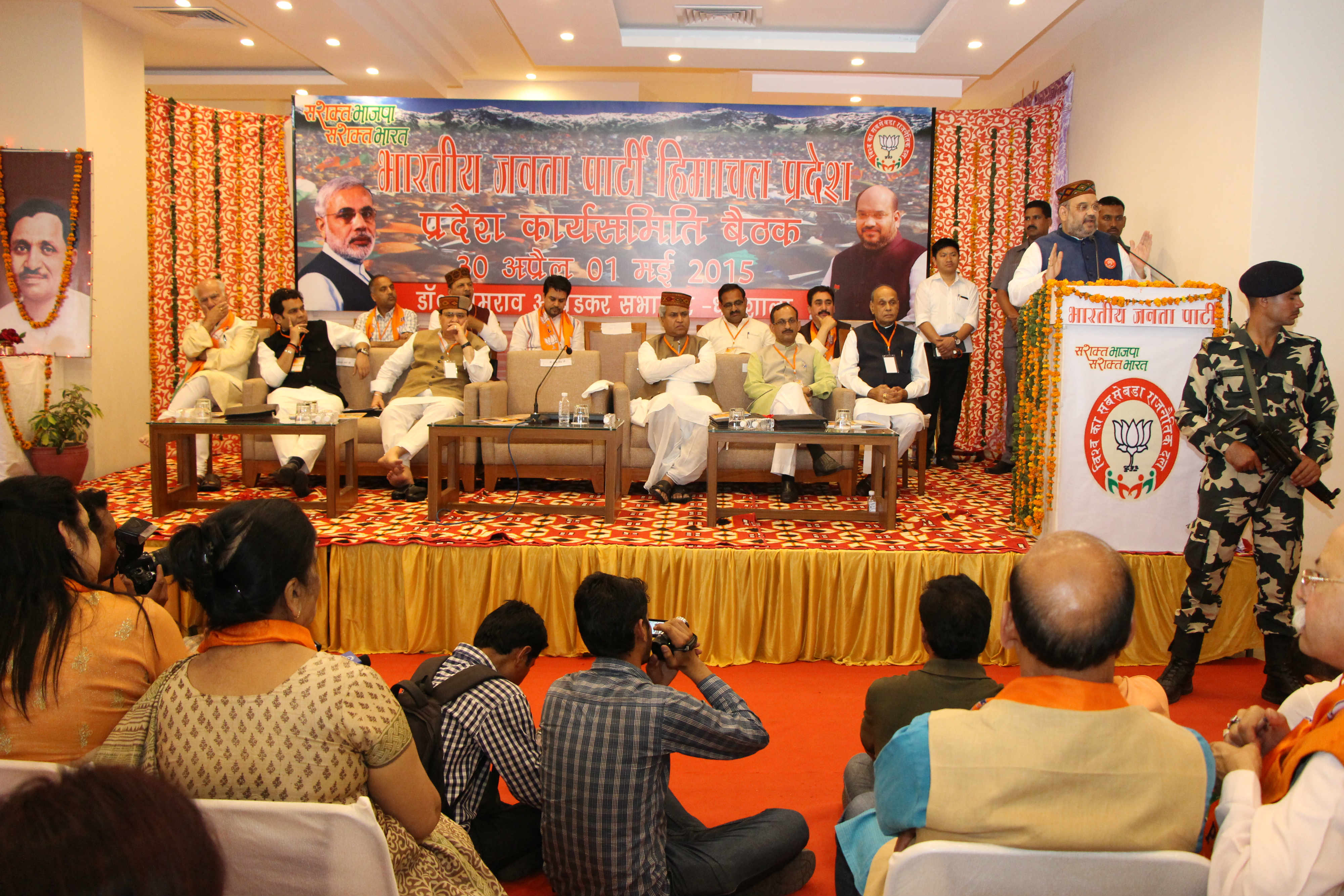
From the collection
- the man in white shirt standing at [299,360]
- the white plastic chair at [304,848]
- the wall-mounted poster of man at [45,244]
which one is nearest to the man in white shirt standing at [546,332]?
the man in white shirt standing at [299,360]

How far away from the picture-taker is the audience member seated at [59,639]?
1408 millimetres

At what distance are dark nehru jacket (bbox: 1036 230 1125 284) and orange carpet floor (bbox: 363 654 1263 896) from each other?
7.57 ft

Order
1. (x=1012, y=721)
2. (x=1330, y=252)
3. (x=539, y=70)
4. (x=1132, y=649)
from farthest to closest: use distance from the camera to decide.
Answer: (x=539, y=70) → (x=1330, y=252) → (x=1132, y=649) → (x=1012, y=721)

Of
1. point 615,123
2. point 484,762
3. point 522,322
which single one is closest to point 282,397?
point 522,322

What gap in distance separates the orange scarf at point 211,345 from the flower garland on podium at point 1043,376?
482cm

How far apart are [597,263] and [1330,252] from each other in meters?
4.89

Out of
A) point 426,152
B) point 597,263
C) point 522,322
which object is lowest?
point 522,322

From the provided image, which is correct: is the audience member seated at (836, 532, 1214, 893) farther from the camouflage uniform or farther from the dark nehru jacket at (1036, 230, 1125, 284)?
the dark nehru jacket at (1036, 230, 1125, 284)

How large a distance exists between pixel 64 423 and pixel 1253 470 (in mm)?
6156

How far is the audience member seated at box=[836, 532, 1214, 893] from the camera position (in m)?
1.10

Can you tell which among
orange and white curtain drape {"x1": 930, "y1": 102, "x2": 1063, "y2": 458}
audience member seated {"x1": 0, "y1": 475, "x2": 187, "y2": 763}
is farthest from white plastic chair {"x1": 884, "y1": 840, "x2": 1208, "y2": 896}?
orange and white curtain drape {"x1": 930, "y1": 102, "x2": 1063, "y2": 458}

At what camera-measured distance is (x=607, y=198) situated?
718cm

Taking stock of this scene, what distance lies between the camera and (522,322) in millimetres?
6352

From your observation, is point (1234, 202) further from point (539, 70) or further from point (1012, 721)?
point (539, 70)
